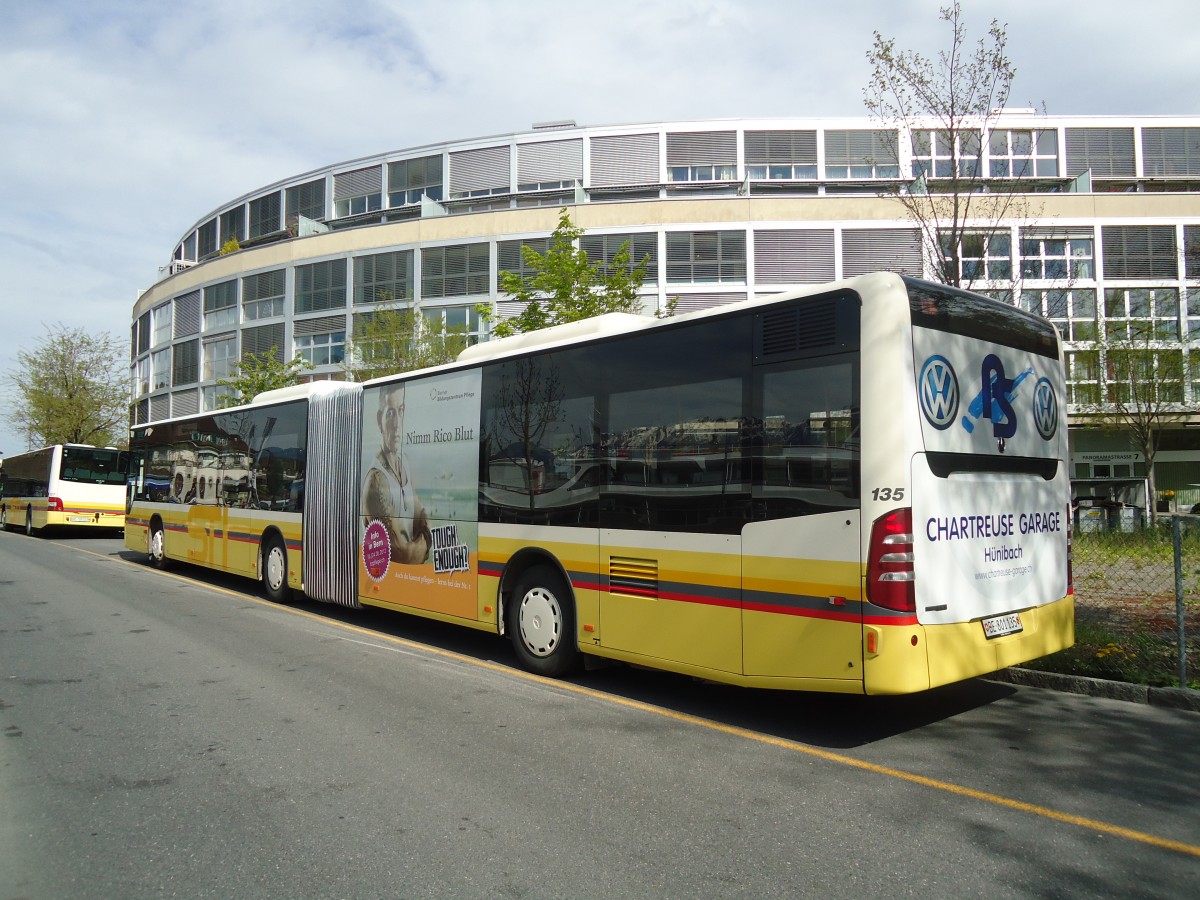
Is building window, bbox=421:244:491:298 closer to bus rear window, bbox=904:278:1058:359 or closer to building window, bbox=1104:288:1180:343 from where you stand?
building window, bbox=1104:288:1180:343

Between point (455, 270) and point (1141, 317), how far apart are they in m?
27.4

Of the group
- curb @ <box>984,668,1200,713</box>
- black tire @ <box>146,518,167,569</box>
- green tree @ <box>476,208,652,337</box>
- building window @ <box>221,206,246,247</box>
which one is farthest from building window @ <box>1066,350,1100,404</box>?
building window @ <box>221,206,246,247</box>

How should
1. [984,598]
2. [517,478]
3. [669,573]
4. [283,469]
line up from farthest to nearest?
[283,469] → [517,478] → [669,573] → [984,598]

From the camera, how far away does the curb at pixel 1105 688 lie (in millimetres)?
6348

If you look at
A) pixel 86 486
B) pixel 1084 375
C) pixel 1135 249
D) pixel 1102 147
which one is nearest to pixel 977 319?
pixel 1084 375

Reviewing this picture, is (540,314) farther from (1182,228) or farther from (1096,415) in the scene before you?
(1182,228)

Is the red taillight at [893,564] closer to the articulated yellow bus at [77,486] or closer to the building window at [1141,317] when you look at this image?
the building window at [1141,317]

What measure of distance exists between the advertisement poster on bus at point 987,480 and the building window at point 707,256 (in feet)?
101

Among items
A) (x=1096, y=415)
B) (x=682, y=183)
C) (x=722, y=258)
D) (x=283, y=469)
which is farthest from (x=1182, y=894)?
(x=682, y=183)

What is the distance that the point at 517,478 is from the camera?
8.06 meters

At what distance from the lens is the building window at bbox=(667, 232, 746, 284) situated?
36531 mm

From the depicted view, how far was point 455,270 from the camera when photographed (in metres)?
39.7

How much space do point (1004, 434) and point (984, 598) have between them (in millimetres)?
1183

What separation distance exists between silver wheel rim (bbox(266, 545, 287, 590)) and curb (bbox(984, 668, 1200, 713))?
953 centimetres
